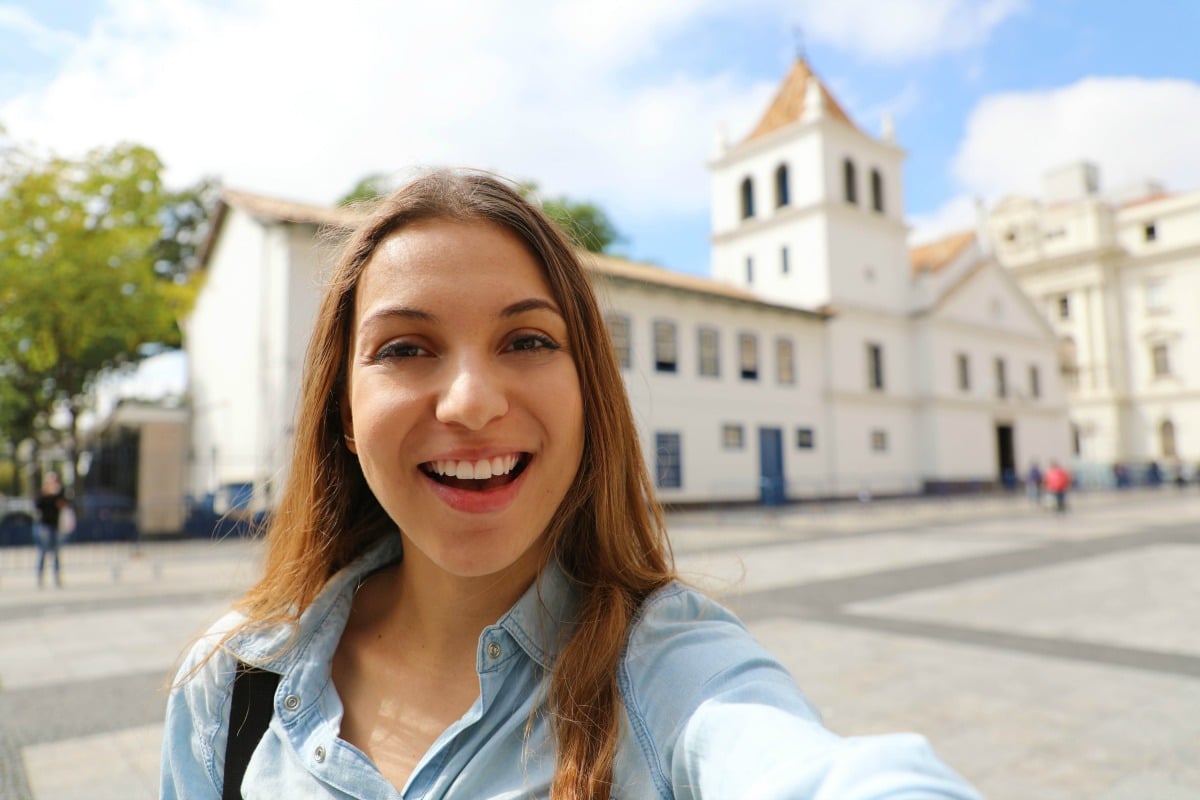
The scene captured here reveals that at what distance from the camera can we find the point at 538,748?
3.58ft

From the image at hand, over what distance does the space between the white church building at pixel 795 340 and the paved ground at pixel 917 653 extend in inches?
358

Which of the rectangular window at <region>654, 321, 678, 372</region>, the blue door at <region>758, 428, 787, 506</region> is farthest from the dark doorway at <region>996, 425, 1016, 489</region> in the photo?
the rectangular window at <region>654, 321, 678, 372</region>

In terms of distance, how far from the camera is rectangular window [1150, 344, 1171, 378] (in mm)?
46656

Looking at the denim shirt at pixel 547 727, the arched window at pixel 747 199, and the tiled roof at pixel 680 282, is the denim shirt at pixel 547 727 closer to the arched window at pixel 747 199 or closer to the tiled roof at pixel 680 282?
the tiled roof at pixel 680 282

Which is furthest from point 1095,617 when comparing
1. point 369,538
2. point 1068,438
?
point 1068,438

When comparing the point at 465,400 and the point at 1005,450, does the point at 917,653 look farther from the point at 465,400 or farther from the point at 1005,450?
the point at 1005,450

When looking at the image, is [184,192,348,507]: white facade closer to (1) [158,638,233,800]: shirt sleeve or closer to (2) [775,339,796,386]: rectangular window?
(1) [158,638,233,800]: shirt sleeve

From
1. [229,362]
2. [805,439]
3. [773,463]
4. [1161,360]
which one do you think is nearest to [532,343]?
[229,362]

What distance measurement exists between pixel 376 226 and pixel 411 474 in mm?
446

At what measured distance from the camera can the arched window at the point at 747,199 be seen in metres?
31.7

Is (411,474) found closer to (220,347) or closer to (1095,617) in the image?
(1095,617)

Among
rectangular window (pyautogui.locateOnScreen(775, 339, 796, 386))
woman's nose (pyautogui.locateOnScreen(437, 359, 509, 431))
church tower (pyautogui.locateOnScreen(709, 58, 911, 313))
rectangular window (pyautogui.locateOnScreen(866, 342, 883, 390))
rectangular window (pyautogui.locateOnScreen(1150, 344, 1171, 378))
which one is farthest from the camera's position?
rectangular window (pyautogui.locateOnScreen(1150, 344, 1171, 378))

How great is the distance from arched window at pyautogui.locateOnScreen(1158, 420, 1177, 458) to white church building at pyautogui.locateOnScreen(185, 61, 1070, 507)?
14446 mm

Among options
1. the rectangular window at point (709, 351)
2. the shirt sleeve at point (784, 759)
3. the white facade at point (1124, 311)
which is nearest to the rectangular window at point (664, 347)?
the rectangular window at point (709, 351)
